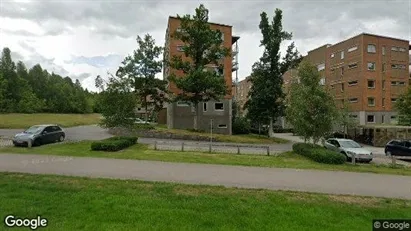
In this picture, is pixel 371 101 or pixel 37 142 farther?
pixel 371 101

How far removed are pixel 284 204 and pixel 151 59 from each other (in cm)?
3508

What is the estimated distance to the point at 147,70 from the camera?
4109 cm

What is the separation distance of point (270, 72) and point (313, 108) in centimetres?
2121

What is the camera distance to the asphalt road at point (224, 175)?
1098 centimetres

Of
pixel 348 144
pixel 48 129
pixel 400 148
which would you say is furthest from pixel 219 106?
pixel 48 129

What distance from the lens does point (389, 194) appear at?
10.6 m

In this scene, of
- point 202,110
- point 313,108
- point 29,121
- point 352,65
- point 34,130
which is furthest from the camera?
point 352,65

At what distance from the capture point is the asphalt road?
11.0 meters

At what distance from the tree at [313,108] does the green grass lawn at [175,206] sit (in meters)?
12.9

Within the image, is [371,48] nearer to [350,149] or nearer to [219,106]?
[219,106]

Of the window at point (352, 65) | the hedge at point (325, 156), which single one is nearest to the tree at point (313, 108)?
the hedge at point (325, 156)

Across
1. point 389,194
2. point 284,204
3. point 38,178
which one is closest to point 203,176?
point 284,204

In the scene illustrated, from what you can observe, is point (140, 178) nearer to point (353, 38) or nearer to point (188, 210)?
point (188, 210)

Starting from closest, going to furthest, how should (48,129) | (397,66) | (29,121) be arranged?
(48,129), (29,121), (397,66)
